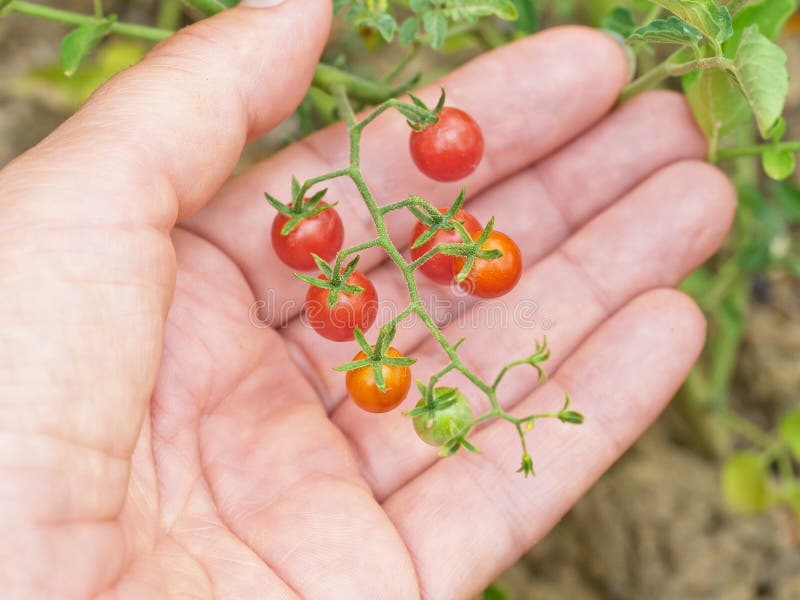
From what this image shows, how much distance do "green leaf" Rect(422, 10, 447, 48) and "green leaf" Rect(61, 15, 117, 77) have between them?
2.15 ft

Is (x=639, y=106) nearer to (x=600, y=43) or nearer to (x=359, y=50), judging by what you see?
(x=600, y=43)

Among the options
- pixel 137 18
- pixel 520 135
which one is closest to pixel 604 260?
pixel 520 135

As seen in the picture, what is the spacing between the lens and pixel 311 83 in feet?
6.38

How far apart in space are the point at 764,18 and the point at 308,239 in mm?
1124

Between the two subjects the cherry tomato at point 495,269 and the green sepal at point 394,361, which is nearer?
the green sepal at point 394,361

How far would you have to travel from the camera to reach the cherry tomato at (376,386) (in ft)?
5.08

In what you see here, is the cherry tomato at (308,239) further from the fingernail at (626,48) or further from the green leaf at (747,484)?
the green leaf at (747,484)

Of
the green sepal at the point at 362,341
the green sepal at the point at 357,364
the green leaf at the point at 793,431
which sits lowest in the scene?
the green leaf at the point at 793,431

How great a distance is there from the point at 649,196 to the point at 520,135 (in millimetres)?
360

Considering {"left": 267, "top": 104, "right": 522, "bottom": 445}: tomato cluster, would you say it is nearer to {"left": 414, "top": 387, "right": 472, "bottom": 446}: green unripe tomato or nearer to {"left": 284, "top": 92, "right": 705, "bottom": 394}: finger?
{"left": 414, "top": 387, "right": 472, "bottom": 446}: green unripe tomato

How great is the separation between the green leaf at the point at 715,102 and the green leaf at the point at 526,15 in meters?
0.41

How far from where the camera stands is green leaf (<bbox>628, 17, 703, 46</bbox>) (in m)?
1.52

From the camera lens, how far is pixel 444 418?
1478 mm

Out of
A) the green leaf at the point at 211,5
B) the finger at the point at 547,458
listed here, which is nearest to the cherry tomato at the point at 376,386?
the finger at the point at 547,458
